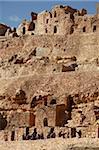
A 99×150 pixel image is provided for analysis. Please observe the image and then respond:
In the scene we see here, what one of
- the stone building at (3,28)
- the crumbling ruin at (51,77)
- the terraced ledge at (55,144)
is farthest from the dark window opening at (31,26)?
the terraced ledge at (55,144)

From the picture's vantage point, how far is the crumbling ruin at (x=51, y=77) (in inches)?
1642

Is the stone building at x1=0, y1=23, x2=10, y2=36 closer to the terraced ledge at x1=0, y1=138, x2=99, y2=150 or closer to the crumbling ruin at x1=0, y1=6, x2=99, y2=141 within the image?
the crumbling ruin at x1=0, y1=6, x2=99, y2=141

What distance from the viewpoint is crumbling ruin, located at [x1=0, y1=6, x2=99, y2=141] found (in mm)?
41719

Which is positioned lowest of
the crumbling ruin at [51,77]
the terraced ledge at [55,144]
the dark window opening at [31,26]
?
the terraced ledge at [55,144]

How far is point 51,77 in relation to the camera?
4938 centimetres

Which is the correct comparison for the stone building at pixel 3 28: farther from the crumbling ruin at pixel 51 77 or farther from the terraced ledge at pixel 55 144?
the terraced ledge at pixel 55 144

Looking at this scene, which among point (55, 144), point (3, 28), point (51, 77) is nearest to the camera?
point (55, 144)

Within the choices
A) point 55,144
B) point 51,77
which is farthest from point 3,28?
point 55,144

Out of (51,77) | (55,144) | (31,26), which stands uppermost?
(31,26)

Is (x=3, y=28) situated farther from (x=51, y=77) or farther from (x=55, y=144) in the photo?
(x=55, y=144)

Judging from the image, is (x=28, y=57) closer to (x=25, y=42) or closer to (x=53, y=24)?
(x=25, y=42)

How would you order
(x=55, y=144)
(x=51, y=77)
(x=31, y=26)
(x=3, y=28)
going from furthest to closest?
(x=3, y=28) → (x=31, y=26) → (x=51, y=77) → (x=55, y=144)

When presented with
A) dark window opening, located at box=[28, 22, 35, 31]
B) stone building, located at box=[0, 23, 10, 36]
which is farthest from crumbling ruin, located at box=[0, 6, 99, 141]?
stone building, located at box=[0, 23, 10, 36]

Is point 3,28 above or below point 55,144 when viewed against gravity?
above
